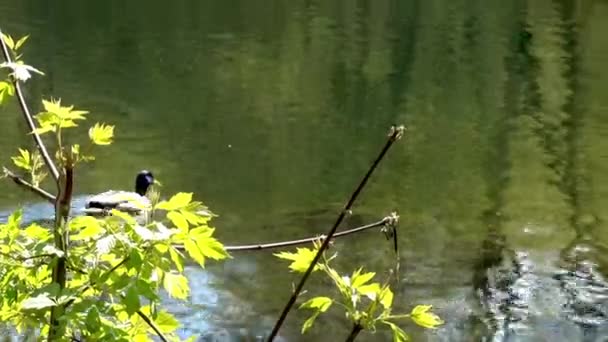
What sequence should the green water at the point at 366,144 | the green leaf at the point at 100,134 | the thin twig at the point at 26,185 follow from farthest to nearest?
the green water at the point at 366,144, the green leaf at the point at 100,134, the thin twig at the point at 26,185

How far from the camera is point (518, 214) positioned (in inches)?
527

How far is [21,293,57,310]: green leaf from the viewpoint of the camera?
6.73 ft

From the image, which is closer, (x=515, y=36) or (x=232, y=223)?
(x=232, y=223)

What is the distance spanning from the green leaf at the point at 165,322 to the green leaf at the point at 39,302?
37 centimetres

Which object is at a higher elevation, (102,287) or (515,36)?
(102,287)

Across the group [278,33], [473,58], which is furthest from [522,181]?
[278,33]

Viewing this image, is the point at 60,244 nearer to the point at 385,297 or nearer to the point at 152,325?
the point at 152,325

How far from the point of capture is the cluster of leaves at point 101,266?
2.08 m

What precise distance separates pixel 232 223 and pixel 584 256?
4.22 m

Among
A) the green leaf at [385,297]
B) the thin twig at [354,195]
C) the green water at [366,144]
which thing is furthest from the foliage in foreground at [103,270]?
the green water at [366,144]

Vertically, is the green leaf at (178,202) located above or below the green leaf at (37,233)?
above

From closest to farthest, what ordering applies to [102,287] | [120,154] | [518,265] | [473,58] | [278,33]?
[102,287] → [518,265] → [120,154] → [473,58] → [278,33]

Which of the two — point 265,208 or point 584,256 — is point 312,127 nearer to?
point 265,208

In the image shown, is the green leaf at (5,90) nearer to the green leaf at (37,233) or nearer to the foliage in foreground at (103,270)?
the foliage in foreground at (103,270)
